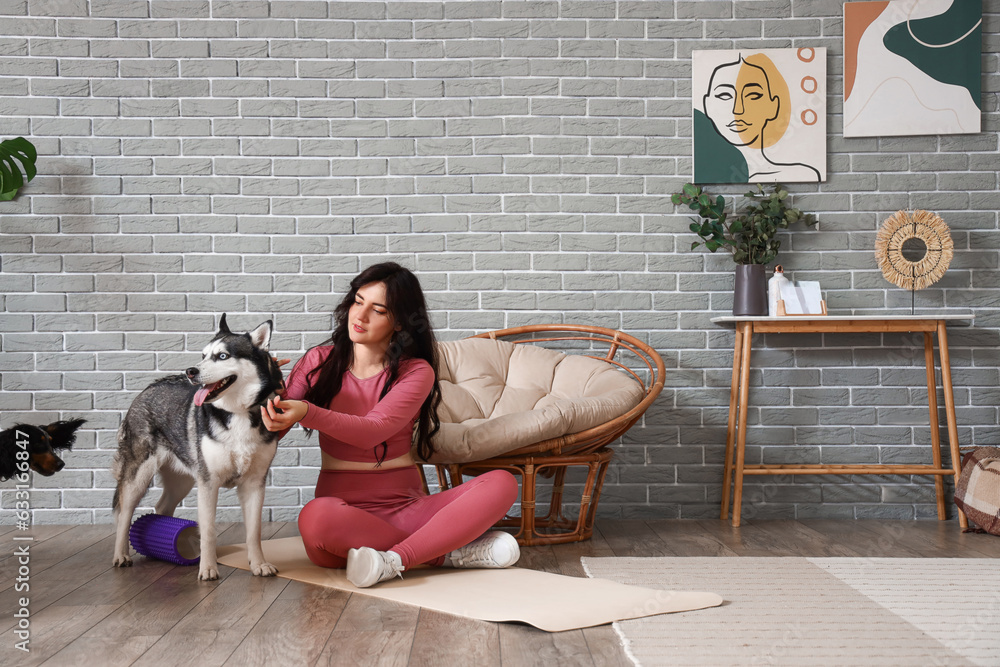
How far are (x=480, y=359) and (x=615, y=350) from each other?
0.57 meters

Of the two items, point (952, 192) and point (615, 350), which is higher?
point (952, 192)

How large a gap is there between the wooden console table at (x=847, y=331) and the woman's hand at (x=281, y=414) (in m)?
1.70

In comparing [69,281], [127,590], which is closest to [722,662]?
[127,590]

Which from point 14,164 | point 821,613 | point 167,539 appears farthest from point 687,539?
point 14,164

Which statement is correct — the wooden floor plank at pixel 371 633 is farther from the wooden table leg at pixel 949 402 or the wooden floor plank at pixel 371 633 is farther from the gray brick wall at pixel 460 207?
the wooden table leg at pixel 949 402

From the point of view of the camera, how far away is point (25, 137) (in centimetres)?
308

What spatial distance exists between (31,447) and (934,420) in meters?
3.11

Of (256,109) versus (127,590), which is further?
(256,109)

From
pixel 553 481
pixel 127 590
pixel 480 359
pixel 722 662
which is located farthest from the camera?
pixel 553 481

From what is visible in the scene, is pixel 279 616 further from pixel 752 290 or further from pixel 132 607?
pixel 752 290

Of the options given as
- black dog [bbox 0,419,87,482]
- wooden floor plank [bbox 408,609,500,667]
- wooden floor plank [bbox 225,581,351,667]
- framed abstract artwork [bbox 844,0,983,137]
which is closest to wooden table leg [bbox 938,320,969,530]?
framed abstract artwork [bbox 844,0,983,137]

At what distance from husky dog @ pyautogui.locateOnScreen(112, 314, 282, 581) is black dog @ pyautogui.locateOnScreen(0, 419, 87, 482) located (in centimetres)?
24

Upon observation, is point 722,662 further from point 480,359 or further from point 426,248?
point 426,248

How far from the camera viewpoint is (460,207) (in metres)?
3.14
